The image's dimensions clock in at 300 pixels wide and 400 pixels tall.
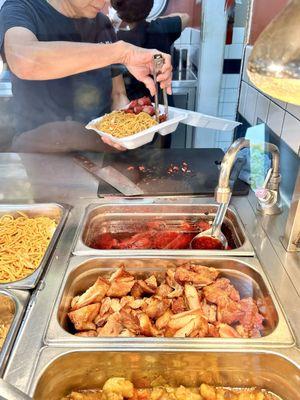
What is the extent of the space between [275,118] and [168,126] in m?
0.71

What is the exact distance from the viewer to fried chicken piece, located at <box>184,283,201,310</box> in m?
1.35

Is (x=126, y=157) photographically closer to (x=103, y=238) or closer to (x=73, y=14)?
(x=103, y=238)

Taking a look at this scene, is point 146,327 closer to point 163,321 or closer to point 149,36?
point 163,321

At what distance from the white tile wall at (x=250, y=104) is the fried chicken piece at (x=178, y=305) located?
137 cm

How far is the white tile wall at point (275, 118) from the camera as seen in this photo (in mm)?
1851

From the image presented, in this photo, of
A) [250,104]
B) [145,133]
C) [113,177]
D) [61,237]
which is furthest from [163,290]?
[250,104]

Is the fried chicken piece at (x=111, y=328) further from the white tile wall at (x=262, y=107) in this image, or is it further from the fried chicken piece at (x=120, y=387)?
the white tile wall at (x=262, y=107)

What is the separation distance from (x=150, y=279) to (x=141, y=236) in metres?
0.34

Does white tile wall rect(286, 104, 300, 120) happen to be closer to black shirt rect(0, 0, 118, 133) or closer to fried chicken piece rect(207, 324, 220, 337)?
fried chicken piece rect(207, 324, 220, 337)

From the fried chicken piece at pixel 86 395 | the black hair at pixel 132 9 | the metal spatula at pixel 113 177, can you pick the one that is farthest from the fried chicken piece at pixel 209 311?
the black hair at pixel 132 9

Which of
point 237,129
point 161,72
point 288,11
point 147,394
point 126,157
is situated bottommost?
point 147,394

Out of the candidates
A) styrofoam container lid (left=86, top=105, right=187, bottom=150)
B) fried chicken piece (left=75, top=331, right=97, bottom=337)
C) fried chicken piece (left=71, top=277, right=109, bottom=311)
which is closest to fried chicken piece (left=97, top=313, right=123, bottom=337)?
fried chicken piece (left=75, top=331, right=97, bottom=337)

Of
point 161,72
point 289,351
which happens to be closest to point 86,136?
point 161,72

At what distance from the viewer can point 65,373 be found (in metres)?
1.12
